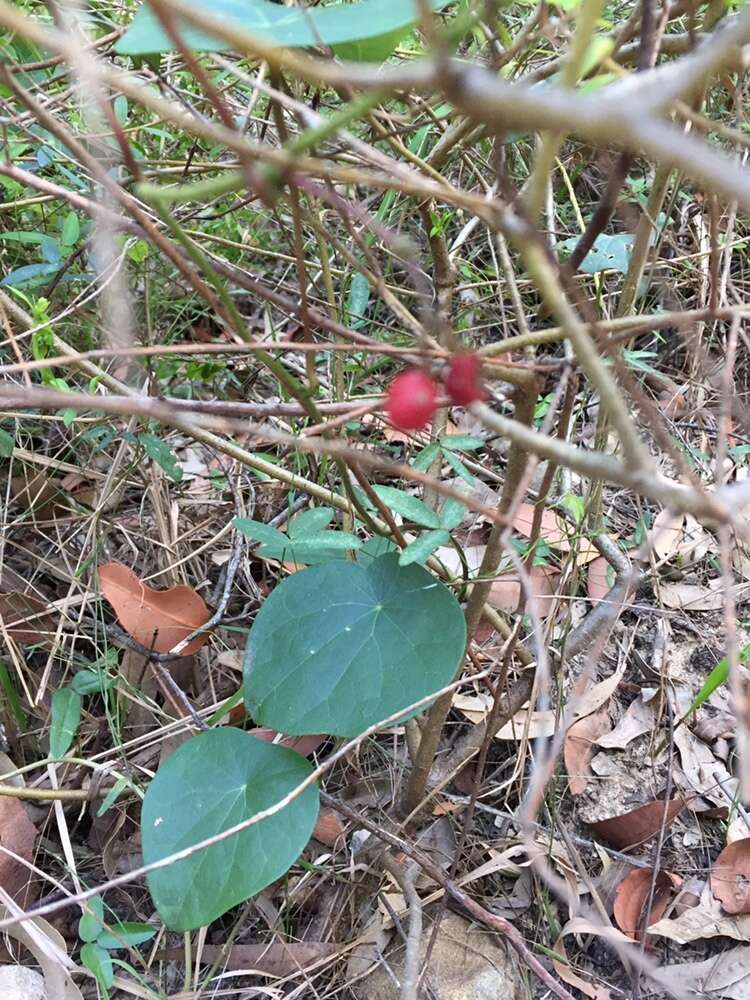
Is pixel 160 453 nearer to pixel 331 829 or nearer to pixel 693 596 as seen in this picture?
pixel 331 829

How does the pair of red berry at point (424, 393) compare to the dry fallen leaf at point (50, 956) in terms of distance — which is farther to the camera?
the dry fallen leaf at point (50, 956)

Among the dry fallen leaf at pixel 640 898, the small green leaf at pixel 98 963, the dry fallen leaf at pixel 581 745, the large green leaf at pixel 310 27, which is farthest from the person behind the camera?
the dry fallen leaf at pixel 581 745

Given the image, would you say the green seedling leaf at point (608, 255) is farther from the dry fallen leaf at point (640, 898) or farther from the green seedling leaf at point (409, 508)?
the dry fallen leaf at point (640, 898)

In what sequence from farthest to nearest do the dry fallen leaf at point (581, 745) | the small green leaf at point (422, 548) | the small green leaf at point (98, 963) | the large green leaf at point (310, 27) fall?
the dry fallen leaf at point (581, 745) < the small green leaf at point (98, 963) < the small green leaf at point (422, 548) < the large green leaf at point (310, 27)

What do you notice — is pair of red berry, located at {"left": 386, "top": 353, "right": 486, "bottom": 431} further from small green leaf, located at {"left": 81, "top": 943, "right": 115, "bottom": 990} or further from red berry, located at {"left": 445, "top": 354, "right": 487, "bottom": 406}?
small green leaf, located at {"left": 81, "top": 943, "right": 115, "bottom": 990}

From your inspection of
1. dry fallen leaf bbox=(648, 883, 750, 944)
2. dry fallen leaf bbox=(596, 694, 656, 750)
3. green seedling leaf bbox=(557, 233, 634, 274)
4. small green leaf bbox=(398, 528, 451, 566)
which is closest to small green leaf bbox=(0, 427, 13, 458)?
small green leaf bbox=(398, 528, 451, 566)

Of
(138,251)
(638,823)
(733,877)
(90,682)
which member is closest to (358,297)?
(138,251)

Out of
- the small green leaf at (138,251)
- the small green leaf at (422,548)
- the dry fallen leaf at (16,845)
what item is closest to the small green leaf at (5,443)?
the small green leaf at (138,251)
